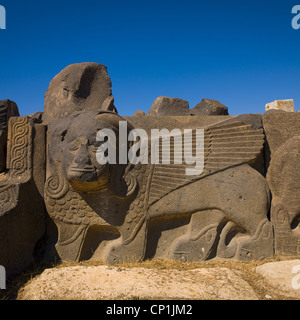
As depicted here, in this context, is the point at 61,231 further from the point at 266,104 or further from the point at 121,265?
the point at 266,104

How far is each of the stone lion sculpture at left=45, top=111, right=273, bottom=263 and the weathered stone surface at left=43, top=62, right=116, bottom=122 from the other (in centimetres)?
46

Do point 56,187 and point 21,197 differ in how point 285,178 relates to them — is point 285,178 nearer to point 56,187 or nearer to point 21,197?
point 56,187

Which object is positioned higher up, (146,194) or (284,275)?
(146,194)

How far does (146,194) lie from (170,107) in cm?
148

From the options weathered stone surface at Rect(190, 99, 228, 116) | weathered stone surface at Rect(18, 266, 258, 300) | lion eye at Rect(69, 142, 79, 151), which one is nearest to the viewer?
weathered stone surface at Rect(18, 266, 258, 300)

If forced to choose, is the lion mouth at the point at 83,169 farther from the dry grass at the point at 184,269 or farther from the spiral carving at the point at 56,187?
the dry grass at the point at 184,269

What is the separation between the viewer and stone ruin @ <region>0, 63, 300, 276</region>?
9.37 ft

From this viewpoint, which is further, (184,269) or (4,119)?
(4,119)

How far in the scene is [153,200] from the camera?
304 cm

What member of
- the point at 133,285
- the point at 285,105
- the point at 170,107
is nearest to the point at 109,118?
the point at 170,107

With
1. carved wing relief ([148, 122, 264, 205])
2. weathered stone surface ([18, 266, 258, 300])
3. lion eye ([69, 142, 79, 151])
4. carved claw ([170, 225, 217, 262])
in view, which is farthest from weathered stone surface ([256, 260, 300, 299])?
lion eye ([69, 142, 79, 151])

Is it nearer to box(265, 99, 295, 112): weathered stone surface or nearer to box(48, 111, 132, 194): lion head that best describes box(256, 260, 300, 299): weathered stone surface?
box(48, 111, 132, 194): lion head

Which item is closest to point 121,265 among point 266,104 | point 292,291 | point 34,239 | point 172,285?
point 172,285

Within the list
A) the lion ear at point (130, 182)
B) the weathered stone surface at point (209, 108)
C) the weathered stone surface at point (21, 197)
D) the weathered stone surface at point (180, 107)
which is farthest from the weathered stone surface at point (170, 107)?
the weathered stone surface at point (21, 197)
